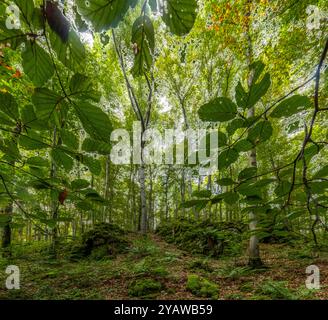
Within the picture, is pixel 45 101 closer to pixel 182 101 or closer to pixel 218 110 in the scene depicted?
pixel 218 110

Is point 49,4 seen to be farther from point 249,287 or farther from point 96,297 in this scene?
point 249,287

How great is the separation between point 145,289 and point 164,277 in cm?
72

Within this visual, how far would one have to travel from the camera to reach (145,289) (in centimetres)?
387

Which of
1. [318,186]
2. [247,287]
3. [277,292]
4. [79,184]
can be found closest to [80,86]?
[79,184]

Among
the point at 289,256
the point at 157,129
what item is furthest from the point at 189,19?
the point at 157,129

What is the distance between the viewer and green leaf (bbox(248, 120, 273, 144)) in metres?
0.52

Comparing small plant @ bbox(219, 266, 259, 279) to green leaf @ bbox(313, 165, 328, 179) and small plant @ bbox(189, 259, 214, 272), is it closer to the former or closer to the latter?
small plant @ bbox(189, 259, 214, 272)

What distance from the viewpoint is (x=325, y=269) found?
450 cm

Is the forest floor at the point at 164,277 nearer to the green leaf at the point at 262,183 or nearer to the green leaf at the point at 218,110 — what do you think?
the green leaf at the point at 262,183

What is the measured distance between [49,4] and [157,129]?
13.3 m

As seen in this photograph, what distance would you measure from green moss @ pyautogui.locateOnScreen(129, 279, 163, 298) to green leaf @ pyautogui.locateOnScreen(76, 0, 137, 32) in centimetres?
409

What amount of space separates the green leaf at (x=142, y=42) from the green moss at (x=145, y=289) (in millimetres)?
3977

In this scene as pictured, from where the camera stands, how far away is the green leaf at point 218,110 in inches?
17.8

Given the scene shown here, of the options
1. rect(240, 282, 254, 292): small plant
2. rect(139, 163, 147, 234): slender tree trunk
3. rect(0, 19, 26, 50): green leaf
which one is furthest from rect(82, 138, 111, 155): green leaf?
rect(139, 163, 147, 234): slender tree trunk
